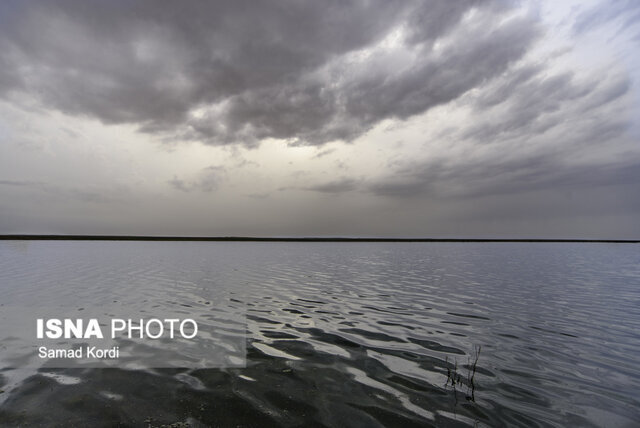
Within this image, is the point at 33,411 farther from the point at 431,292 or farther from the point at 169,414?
the point at 431,292

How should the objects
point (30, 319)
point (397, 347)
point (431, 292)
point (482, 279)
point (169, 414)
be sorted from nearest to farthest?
1. point (169, 414)
2. point (397, 347)
3. point (30, 319)
4. point (431, 292)
5. point (482, 279)

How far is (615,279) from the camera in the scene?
126 feet

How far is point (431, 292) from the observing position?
28516mm

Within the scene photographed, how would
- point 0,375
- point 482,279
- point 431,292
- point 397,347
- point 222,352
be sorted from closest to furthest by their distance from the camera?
point 0,375, point 222,352, point 397,347, point 431,292, point 482,279

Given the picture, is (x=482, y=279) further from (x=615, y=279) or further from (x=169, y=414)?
(x=169, y=414)

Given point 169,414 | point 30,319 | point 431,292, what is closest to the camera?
point 169,414

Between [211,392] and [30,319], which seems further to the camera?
[30,319]

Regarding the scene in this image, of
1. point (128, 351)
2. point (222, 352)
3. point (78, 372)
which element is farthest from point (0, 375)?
point (222, 352)

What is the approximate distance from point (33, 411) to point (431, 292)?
26595 millimetres

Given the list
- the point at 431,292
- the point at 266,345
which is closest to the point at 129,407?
the point at 266,345

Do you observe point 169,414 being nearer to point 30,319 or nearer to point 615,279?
point 30,319

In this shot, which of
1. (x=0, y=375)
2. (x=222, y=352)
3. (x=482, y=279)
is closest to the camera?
(x=0, y=375)

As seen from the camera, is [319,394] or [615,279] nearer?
[319,394]

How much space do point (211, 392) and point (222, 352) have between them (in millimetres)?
3784
